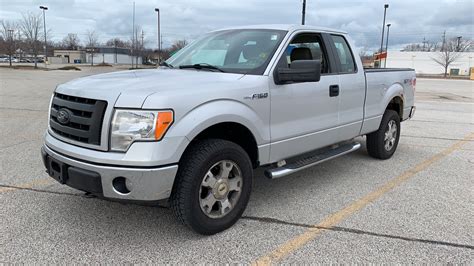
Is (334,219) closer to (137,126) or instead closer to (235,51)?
(235,51)

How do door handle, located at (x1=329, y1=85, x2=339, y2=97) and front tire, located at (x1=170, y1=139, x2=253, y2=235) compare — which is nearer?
front tire, located at (x1=170, y1=139, x2=253, y2=235)

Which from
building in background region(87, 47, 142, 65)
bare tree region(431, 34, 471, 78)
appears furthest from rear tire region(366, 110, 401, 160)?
building in background region(87, 47, 142, 65)

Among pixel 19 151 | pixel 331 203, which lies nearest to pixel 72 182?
pixel 331 203

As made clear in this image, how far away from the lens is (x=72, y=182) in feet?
10.0

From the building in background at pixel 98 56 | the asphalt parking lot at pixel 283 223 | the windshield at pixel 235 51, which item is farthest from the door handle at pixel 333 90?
the building in background at pixel 98 56

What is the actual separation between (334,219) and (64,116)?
2.66 metres

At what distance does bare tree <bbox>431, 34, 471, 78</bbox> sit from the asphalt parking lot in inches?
2920

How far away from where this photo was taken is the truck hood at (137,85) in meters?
2.93

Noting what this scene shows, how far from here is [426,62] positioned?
79125mm

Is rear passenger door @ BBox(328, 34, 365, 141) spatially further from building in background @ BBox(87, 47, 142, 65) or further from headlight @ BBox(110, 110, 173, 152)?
building in background @ BBox(87, 47, 142, 65)

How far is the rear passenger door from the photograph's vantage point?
4.77 metres

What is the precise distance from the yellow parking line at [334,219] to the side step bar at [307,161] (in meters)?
0.58

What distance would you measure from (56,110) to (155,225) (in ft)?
4.49

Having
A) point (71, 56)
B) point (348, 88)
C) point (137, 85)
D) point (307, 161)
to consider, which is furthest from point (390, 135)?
point (71, 56)
